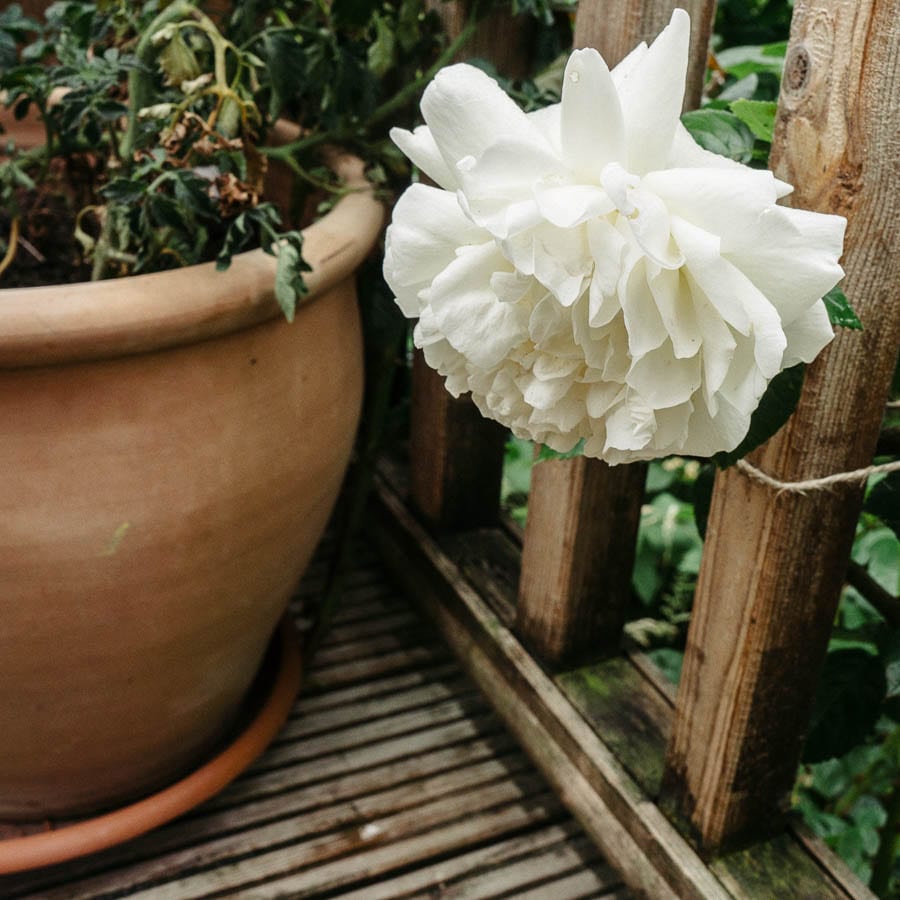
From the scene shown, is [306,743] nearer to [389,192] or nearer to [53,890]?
[53,890]

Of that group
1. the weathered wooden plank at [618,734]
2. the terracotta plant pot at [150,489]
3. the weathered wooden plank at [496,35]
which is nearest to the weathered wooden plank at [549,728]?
the weathered wooden plank at [618,734]

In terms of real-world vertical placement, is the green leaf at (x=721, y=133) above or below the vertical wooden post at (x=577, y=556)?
above

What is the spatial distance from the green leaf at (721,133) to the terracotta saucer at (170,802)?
0.91 meters

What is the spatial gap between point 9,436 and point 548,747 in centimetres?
76

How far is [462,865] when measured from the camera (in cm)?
128

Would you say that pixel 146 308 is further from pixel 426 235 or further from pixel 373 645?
pixel 373 645

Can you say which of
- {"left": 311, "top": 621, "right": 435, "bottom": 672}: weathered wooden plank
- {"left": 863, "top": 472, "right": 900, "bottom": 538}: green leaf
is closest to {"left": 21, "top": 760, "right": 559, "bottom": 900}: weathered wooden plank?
{"left": 311, "top": 621, "right": 435, "bottom": 672}: weathered wooden plank

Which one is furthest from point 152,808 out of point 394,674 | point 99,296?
point 99,296

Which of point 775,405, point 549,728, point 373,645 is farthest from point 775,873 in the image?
point 373,645

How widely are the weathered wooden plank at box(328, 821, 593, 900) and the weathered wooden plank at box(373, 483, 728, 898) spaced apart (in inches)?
1.8

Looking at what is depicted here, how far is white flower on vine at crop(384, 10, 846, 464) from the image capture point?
59 centimetres

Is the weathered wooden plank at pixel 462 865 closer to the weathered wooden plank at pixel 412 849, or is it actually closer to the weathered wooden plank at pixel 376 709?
the weathered wooden plank at pixel 412 849

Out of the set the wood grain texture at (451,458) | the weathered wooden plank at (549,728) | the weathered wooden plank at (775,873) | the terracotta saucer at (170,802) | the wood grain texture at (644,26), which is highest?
the wood grain texture at (644,26)

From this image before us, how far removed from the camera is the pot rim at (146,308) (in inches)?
36.2
